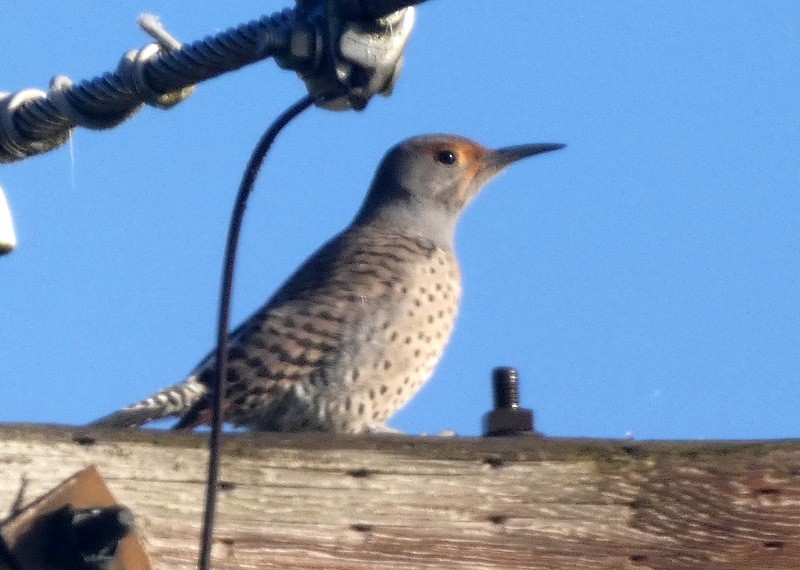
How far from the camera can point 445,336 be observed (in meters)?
5.29

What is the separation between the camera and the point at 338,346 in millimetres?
4996

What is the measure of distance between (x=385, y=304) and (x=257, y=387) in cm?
57

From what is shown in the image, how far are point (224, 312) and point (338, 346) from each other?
2.74m

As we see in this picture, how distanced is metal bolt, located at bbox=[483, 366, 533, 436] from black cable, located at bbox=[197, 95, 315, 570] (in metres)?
0.94

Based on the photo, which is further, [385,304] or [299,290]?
[299,290]

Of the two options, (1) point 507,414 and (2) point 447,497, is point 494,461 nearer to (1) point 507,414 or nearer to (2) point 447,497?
(2) point 447,497

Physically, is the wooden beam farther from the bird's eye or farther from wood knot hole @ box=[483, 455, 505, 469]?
the bird's eye

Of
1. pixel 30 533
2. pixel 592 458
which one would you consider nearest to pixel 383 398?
pixel 592 458

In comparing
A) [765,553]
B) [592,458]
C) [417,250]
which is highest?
[417,250]

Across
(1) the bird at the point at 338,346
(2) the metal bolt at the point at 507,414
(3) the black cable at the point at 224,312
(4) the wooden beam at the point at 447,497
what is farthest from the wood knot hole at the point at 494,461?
(1) the bird at the point at 338,346

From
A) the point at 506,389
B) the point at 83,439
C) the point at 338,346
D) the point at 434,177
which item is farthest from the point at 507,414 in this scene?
the point at 434,177

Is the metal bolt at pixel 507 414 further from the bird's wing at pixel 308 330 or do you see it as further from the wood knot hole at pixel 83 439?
the bird's wing at pixel 308 330

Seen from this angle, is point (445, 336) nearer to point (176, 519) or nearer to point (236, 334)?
point (236, 334)

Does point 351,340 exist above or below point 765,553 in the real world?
above
